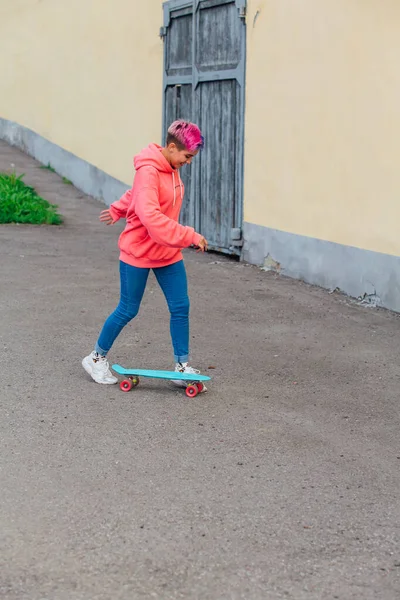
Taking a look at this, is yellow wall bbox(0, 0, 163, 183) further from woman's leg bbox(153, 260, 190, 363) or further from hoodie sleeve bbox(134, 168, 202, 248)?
hoodie sleeve bbox(134, 168, 202, 248)

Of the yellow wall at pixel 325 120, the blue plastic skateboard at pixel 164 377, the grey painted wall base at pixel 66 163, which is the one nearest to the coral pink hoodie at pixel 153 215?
the blue plastic skateboard at pixel 164 377

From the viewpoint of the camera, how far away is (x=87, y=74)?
47.6 ft

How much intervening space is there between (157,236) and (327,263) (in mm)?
3964

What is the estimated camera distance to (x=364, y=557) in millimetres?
3619

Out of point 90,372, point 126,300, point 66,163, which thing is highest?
point 66,163

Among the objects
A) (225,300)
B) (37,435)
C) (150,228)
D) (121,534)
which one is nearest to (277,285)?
(225,300)

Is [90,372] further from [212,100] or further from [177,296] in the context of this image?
[212,100]

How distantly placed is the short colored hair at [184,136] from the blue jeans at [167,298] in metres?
0.71

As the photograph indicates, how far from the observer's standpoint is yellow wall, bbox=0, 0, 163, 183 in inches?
497

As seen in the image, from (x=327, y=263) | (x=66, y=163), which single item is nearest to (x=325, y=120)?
(x=327, y=263)

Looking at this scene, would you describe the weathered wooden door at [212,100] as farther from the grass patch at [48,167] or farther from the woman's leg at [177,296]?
the grass patch at [48,167]

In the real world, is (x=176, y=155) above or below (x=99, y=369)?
above

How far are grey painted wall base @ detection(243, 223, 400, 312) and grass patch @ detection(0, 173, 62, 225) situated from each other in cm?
342

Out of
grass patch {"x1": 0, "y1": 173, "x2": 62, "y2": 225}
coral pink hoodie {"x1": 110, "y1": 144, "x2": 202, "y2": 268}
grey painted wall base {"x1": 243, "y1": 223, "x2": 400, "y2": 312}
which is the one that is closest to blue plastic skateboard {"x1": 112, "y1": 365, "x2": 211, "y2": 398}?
coral pink hoodie {"x1": 110, "y1": 144, "x2": 202, "y2": 268}
